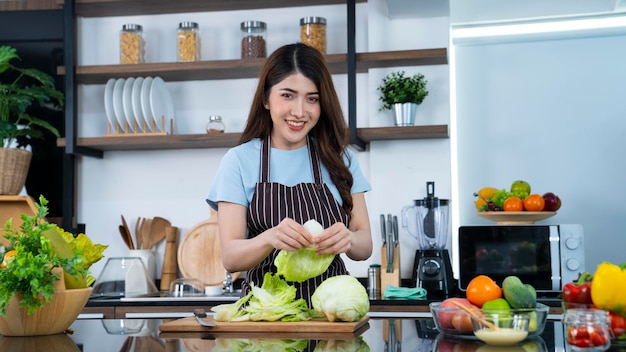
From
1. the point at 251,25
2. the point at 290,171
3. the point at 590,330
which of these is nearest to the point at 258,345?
the point at 590,330

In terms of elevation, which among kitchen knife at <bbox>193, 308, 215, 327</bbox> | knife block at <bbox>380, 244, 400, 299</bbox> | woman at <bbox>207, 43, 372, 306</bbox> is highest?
woman at <bbox>207, 43, 372, 306</bbox>

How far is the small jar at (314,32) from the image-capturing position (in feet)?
12.3

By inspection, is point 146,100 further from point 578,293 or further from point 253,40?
point 578,293

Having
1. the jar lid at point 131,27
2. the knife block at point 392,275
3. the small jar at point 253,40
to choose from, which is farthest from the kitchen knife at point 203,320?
the jar lid at point 131,27

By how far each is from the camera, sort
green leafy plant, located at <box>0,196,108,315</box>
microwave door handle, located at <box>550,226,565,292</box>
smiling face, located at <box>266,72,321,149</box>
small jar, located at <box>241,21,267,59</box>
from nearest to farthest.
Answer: green leafy plant, located at <box>0,196,108,315</box> < smiling face, located at <box>266,72,321,149</box> < microwave door handle, located at <box>550,226,565,292</box> < small jar, located at <box>241,21,267,59</box>

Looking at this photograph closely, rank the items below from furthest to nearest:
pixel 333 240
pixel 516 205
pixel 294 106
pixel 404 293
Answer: pixel 516 205, pixel 404 293, pixel 294 106, pixel 333 240

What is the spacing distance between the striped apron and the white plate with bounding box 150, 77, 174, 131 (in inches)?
67.3

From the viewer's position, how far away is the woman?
2.16 m

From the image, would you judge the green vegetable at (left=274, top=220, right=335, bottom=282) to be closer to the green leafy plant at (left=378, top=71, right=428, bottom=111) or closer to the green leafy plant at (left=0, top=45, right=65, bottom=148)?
the green leafy plant at (left=378, top=71, right=428, bottom=111)

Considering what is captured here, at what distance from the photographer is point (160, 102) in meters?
3.91

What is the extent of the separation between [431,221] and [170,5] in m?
1.65

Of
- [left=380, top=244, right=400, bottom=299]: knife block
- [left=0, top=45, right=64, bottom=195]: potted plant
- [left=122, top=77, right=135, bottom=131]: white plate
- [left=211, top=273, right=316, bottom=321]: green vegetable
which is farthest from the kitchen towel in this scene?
[left=0, top=45, right=64, bottom=195]: potted plant

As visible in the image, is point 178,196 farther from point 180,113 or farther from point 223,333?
point 223,333

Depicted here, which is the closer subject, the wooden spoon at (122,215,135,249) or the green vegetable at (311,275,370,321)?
the green vegetable at (311,275,370,321)
